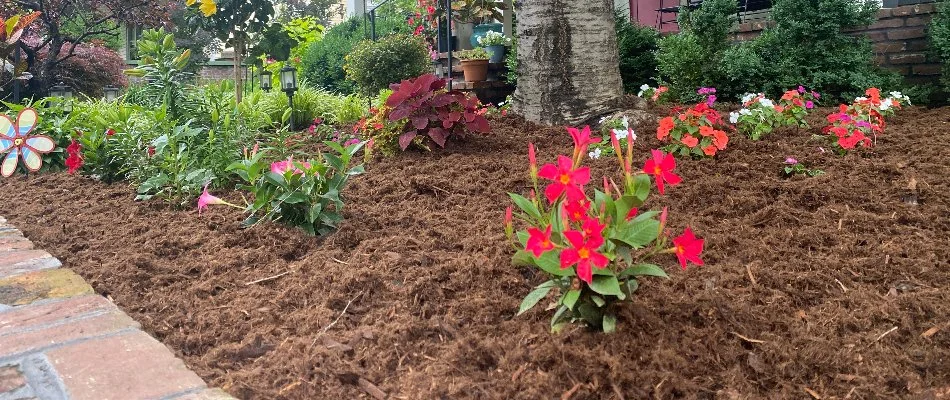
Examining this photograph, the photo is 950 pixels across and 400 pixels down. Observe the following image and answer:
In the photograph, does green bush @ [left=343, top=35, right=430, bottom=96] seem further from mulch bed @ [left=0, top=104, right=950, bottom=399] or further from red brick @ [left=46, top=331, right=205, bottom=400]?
red brick @ [left=46, top=331, right=205, bottom=400]

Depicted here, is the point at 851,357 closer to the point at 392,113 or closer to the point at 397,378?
the point at 397,378

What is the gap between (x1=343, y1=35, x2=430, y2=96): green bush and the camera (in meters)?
7.48

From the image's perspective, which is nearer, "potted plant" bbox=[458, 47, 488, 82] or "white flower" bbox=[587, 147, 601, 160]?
"white flower" bbox=[587, 147, 601, 160]

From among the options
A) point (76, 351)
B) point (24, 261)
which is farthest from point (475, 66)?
point (76, 351)

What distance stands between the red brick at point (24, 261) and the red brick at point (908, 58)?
5.24 m

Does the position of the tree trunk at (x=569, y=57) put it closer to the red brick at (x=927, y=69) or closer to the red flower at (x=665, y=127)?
the red flower at (x=665, y=127)

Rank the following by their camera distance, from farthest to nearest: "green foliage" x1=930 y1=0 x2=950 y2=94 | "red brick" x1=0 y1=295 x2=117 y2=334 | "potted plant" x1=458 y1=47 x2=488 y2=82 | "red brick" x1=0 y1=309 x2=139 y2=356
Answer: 1. "potted plant" x1=458 y1=47 x2=488 y2=82
2. "green foliage" x1=930 y1=0 x2=950 y2=94
3. "red brick" x1=0 y1=295 x2=117 y2=334
4. "red brick" x1=0 y1=309 x2=139 y2=356

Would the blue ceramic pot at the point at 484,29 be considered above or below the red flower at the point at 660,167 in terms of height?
above

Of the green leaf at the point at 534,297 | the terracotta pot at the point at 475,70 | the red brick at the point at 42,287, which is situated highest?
the terracotta pot at the point at 475,70

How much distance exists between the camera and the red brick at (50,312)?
1930 millimetres

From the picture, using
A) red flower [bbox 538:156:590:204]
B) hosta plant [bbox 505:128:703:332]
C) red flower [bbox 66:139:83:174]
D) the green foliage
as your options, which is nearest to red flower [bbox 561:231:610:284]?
hosta plant [bbox 505:128:703:332]

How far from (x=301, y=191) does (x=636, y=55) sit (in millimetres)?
4147

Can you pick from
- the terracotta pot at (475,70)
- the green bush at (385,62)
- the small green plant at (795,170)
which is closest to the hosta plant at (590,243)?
the small green plant at (795,170)

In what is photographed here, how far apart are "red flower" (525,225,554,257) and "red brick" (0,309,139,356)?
1.19m
